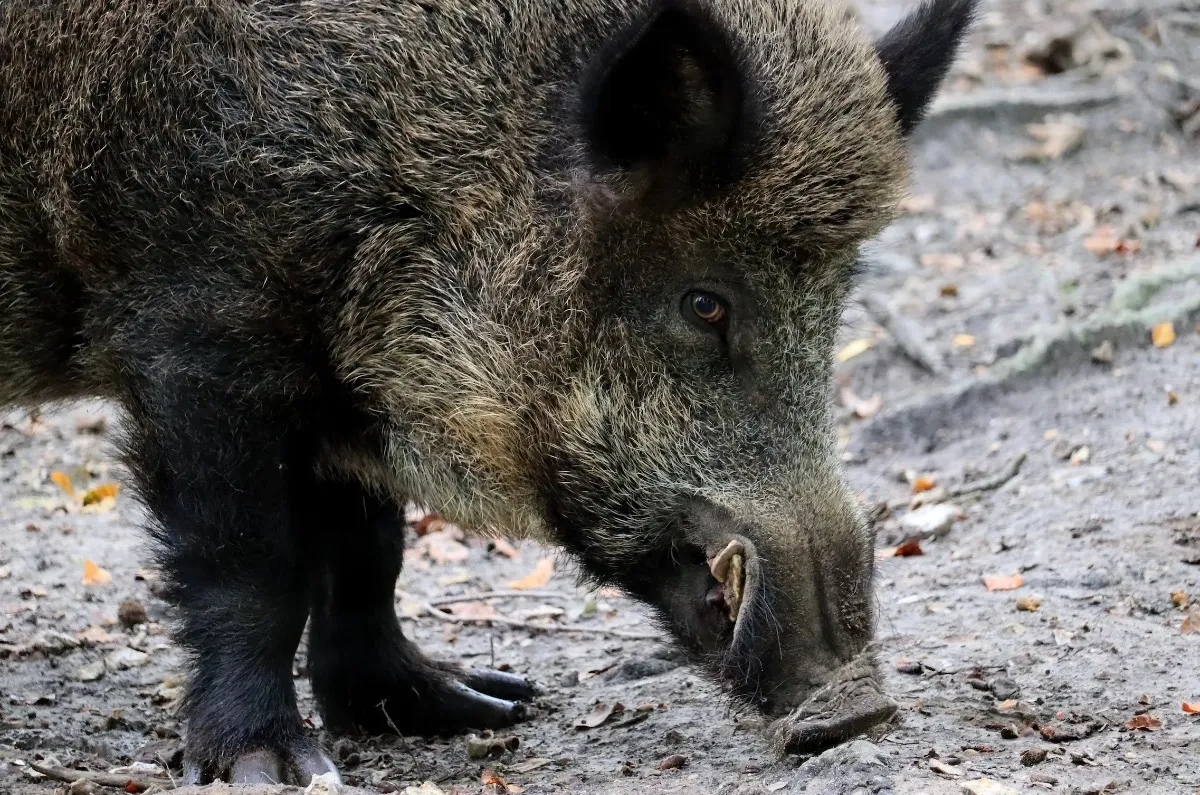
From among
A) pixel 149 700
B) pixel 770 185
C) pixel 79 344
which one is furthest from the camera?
pixel 149 700

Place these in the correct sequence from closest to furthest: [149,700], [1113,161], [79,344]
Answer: [79,344], [149,700], [1113,161]

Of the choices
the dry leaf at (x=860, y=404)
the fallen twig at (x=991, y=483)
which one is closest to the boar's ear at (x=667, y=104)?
the fallen twig at (x=991, y=483)

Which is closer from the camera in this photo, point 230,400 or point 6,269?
point 230,400

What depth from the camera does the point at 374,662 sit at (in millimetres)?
5652

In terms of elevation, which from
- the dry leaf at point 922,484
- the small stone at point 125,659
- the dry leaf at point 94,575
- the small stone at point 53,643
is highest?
the dry leaf at point 94,575

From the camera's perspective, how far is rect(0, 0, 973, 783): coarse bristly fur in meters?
4.44

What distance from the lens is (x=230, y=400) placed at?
4508 millimetres

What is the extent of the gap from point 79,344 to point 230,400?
0.69 m

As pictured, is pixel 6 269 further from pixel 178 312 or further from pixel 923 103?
pixel 923 103

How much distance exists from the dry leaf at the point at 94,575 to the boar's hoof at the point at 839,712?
12.7ft

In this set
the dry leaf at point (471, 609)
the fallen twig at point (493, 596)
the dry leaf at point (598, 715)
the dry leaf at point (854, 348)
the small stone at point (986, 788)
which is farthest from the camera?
the dry leaf at point (854, 348)

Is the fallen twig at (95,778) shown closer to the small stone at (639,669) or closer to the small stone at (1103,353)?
the small stone at (639,669)

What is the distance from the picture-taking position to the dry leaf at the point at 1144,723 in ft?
14.7

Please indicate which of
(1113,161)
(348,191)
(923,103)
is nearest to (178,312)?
(348,191)
